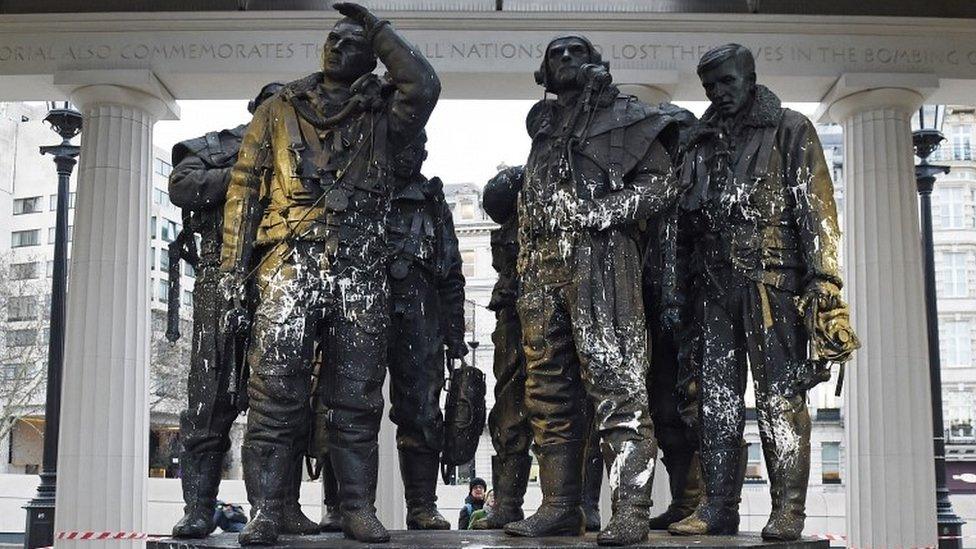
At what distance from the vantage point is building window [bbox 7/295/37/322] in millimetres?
41906

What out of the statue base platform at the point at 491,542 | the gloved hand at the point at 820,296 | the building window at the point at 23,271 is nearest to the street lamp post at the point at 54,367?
the statue base platform at the point at 491,542

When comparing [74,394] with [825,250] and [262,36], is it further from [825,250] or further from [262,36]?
[825,250]

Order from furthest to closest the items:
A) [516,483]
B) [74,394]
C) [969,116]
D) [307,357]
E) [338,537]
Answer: [969,116] → [74,394] → [516,483] → [338,537] → [307,357]

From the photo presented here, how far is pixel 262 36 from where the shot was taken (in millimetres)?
15523

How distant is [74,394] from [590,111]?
9.78m

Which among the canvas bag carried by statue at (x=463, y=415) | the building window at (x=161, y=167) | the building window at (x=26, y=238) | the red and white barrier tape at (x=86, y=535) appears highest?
the building window at (x=161, y=167)

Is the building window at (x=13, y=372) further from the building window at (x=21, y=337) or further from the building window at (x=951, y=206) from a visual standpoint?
the building window at (x=951, y=206)

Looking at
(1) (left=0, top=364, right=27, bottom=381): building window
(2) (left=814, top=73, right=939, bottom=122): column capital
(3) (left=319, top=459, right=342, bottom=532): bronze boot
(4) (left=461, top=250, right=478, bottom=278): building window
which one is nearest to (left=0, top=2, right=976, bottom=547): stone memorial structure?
(2) (left=814, top=73, right=939, bottom=122): column capital

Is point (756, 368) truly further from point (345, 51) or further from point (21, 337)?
point (21, 337)

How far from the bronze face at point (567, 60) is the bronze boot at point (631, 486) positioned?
2.00 metres

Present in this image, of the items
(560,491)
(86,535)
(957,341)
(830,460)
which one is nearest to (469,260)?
(830,460)

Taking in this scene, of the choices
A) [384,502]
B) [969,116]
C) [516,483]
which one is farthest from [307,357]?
[969,116]

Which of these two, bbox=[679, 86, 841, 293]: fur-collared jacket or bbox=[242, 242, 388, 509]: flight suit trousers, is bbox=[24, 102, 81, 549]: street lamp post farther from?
bbox=[679, 86, 841, 293]: fur-collared jacket

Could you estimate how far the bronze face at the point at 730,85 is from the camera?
7418 mm
